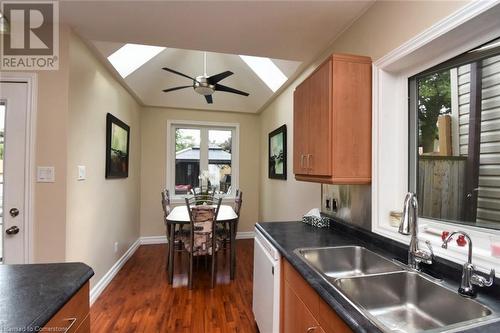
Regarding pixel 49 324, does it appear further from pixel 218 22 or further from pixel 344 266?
pixel 218 22

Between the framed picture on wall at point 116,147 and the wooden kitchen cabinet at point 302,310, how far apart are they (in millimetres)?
2405

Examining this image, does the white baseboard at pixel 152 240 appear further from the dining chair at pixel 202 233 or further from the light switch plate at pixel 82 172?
the light switch plate at pixel 82 172

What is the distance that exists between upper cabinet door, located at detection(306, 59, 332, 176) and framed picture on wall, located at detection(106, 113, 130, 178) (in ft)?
7.62

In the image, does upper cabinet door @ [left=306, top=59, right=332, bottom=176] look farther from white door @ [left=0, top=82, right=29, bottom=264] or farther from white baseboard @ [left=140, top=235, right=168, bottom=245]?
white baseboard @ [left=140, top=235, right=168, bottom=245]

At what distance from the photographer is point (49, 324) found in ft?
2.63

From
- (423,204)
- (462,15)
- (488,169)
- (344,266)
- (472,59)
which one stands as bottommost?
(344,266)

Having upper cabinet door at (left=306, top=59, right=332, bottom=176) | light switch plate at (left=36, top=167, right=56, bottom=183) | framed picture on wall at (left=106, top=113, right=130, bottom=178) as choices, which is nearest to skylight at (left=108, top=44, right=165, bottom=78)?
framed picture on wall at (left=106, top=113, right=130, bottom=178)

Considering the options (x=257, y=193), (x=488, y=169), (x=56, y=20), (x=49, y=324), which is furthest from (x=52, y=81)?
(x=257, y=193)

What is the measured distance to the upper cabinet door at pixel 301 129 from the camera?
1.93 metres

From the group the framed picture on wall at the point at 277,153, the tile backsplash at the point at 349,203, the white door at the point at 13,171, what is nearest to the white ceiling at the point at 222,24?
the white door at the point at 13,171

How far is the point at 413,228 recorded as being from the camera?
120cm

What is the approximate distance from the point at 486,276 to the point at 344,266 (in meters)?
0.70

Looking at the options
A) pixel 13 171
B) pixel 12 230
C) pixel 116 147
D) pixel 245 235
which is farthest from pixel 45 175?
pixel 245 235

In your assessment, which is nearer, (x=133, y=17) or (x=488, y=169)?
(x=488, y=169)
